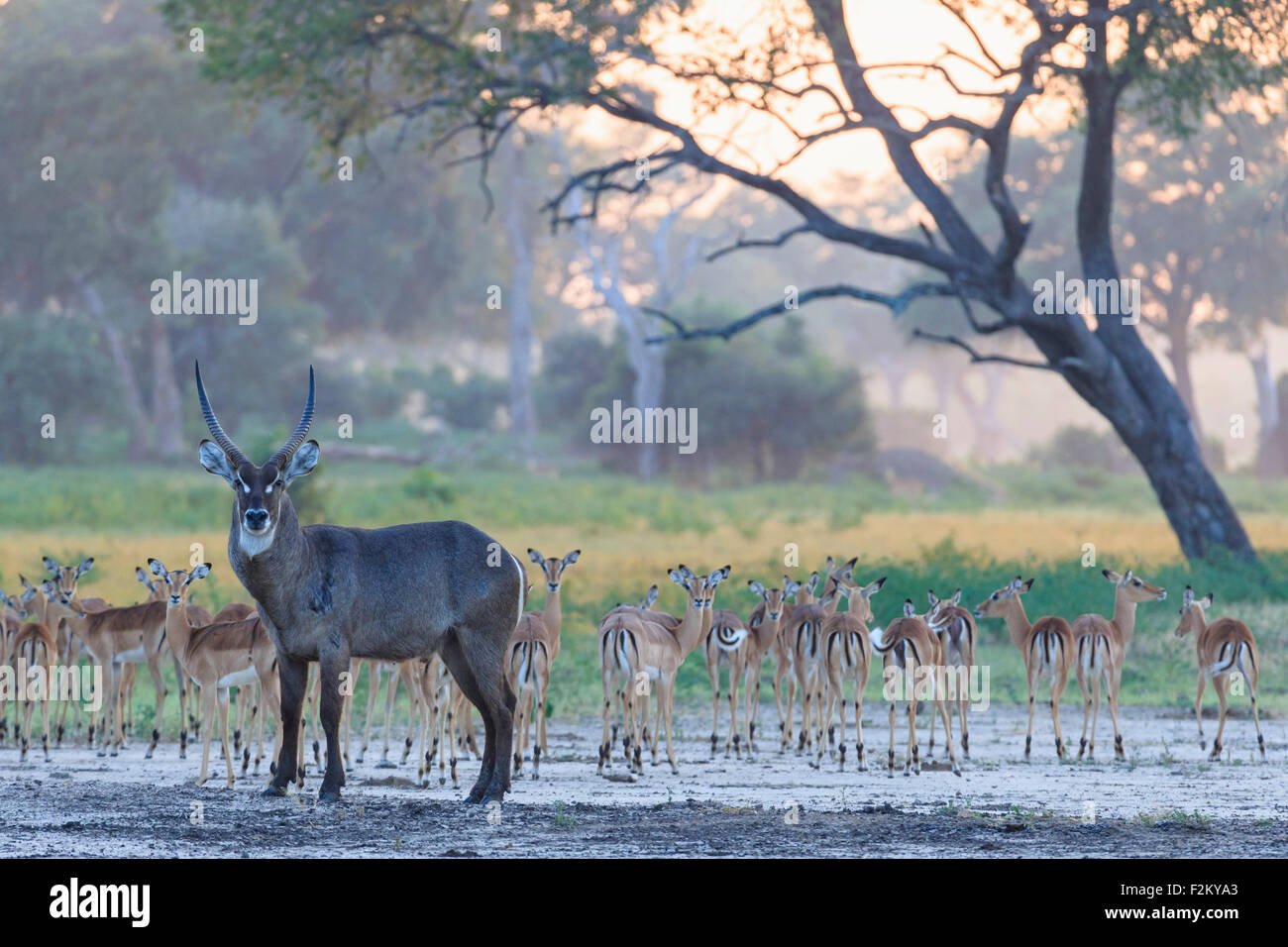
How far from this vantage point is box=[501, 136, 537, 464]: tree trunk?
150 feet

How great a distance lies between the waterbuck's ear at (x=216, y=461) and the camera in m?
9.52

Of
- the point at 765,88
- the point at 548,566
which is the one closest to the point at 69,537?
the point at 765,88

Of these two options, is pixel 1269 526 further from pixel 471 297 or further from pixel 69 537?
pixel 471 297

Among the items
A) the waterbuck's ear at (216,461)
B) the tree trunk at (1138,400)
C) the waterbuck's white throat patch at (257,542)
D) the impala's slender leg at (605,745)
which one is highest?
the tree trunk at (1138,400)

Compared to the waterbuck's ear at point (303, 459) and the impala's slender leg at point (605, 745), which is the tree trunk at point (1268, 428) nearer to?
the impala's slender leg at point (605, 745)

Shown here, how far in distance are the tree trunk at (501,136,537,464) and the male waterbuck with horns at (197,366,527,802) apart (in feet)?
115

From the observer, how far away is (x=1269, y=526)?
29703 mm

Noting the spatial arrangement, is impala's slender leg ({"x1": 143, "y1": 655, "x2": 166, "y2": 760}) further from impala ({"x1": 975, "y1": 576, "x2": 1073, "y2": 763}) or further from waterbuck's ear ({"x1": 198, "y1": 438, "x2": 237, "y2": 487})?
impala ({"x1": 975, "y1": 576, "x2": 1073, "y2": 763})

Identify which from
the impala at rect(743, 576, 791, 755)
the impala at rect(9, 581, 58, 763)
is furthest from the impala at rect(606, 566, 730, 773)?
the impala at rect(9, 581, 58, 763)

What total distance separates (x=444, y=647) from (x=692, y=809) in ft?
5.87

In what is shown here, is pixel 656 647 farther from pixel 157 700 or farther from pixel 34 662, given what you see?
pixel 34 662

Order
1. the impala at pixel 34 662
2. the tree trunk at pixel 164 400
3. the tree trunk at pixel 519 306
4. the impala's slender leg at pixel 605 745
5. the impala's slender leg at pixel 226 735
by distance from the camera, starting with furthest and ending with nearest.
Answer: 1. the tree trunk at pixel 519 306
2. the tree trunk at pixel 164 400
3. the impala at pixel 34 662
4. the impala's slender leg at pixel 605 745
5. the impala's slender leg at pixel 226 735

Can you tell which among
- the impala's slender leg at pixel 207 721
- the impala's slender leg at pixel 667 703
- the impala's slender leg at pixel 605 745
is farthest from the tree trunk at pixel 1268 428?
the impala's slender leg at pixel 207 721

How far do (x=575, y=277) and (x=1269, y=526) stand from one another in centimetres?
3798
